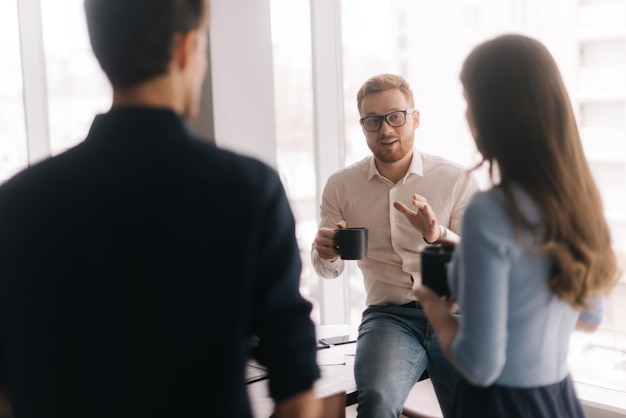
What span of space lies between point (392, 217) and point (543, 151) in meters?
1.39

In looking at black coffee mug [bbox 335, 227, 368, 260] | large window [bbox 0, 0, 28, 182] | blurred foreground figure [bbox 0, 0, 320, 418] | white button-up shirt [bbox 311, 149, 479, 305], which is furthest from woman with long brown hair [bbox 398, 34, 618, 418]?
large window [bbox 0, 0, 28, 182]

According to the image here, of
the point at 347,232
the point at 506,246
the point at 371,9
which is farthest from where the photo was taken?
the point at 371,9

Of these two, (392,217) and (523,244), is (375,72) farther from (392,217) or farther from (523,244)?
(523,244)

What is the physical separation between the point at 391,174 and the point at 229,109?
0.81 m

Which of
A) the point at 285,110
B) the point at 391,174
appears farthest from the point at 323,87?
the point at 391,174

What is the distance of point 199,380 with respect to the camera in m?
0.87

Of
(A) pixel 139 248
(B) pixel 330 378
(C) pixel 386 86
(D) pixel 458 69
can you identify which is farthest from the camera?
(C) pixel 386 86

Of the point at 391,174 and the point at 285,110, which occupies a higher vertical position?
the point at 285,110

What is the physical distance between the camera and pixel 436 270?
1.26 m

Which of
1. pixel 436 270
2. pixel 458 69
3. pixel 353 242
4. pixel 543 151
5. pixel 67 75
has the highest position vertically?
pixel 67 75

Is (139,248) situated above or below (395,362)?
above

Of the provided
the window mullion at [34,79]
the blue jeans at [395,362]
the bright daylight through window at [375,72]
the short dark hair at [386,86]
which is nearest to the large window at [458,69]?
the bright daylight through window at [375,72]

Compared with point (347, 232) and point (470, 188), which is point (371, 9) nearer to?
point (470, 188)

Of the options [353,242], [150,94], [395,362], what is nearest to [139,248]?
[150,94]
